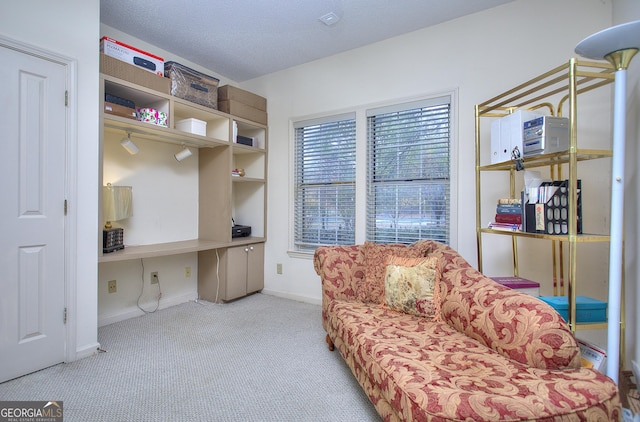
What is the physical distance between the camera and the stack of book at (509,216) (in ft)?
6.08

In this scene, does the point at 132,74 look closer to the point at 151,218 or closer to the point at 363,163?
the point at 151,218

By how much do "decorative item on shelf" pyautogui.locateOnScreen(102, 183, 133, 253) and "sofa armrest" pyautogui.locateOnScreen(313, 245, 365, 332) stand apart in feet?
5.41

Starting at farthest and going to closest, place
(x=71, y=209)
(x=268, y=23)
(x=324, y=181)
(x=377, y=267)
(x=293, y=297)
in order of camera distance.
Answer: (x=293, y=297) → (x=324, y=181) → (x=268, y=23) → (x=377, y=267) → (x=71, y=209)

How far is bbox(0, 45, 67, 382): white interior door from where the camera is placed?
176cm

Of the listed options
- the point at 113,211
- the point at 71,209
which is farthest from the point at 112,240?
the point at 71,209

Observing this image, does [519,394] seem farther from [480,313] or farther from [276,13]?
[276,13]

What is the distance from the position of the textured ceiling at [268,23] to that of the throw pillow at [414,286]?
6.53 feet

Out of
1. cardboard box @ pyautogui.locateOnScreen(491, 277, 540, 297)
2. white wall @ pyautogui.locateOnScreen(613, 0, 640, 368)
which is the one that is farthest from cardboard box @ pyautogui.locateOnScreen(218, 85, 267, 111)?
white wall @ pyautogui.locateOnScreen(613, 0, 640, 368)

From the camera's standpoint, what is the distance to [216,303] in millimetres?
3289

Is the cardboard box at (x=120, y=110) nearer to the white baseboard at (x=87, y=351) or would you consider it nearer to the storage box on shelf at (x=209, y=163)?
the storage box on shelf at (x=209, y=163)

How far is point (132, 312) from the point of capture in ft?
9.41

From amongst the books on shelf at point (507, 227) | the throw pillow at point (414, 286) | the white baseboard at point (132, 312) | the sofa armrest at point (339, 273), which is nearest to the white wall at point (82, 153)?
the white baseboard at point (132, 312)

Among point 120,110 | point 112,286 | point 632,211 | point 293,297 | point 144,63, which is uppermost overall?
point 144,63

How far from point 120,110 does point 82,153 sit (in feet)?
1.69
